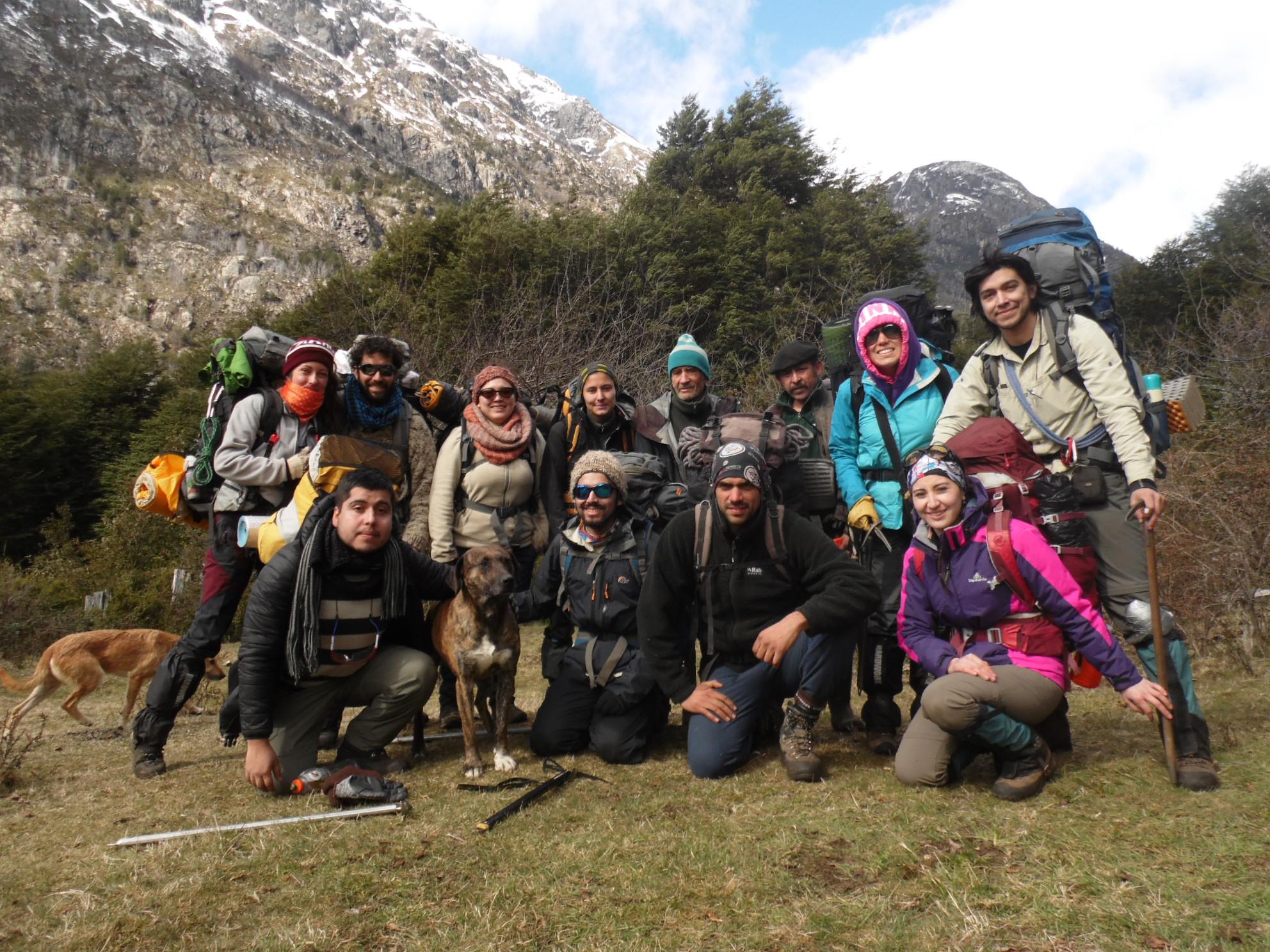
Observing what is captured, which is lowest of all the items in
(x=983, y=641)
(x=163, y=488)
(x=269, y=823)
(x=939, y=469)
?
(x=269, y=823)

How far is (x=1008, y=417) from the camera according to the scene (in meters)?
3.72

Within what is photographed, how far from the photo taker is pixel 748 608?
4012mm

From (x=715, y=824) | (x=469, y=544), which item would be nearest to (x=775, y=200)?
(x=469, y=544)

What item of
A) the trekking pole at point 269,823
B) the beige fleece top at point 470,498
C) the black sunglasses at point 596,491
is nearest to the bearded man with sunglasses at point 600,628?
the black sunglasses at point 596,491

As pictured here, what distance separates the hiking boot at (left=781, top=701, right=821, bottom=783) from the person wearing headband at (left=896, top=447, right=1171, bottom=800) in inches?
16.3

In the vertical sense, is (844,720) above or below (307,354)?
below

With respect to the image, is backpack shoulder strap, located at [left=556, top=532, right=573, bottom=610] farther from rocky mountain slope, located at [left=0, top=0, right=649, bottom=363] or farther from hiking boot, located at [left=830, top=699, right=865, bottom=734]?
rocky mountain slope, located at [left=0, top=0, right=649, bottom=363]

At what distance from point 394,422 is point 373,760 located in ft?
6.70

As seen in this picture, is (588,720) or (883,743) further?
(588,720)

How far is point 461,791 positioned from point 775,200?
21.5 meters

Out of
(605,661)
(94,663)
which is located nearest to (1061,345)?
(605,661)

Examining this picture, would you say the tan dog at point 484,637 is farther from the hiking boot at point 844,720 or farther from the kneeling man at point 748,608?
the hiking boot at point 844,720

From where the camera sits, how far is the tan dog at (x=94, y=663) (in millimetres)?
6379

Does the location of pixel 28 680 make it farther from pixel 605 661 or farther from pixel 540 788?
pixel 540 788
